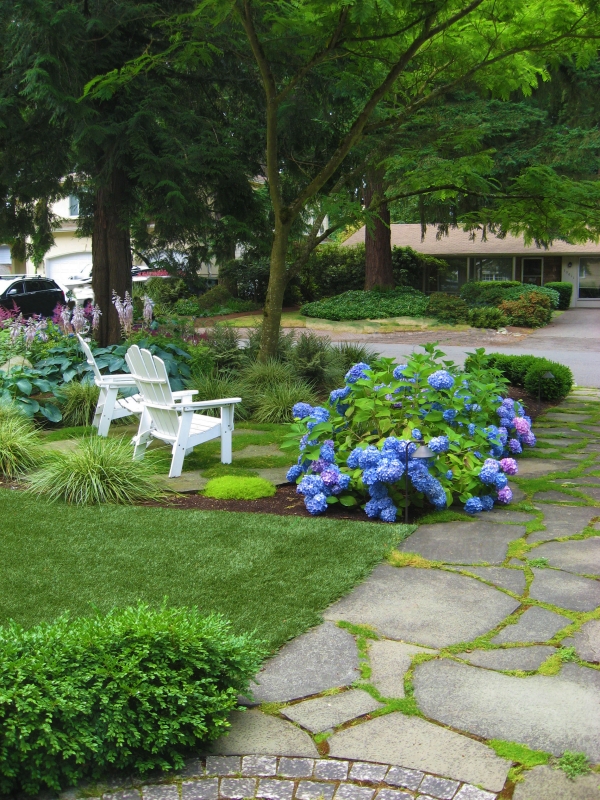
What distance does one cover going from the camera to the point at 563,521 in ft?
18.2

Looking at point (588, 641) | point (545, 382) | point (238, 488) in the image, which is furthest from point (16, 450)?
point (545, 382)

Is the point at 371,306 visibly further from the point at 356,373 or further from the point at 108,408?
the point at 356,373

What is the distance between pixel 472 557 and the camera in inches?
190

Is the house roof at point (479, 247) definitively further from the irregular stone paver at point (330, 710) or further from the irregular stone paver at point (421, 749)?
the irregular stone paver at point (421, 749)

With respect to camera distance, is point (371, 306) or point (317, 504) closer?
point (317, 504)

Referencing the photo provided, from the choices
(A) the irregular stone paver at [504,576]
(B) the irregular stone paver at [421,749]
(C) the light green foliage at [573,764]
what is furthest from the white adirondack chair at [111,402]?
(C) the light green foliage at [573,764]

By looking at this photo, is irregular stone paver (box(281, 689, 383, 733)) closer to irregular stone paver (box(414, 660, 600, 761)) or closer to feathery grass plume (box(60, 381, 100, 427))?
irregular stone paver (box(414, 660, 600, 761))

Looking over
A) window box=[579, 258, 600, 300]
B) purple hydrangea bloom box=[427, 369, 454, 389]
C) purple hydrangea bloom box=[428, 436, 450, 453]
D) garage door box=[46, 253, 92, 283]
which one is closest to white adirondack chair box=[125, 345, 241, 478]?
purple hydrangea bloom box=[427, 369, 454, 389]

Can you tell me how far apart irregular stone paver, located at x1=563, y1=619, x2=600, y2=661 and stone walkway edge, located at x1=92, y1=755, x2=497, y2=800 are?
3.73 feet

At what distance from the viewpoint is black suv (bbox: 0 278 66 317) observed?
2383 cm

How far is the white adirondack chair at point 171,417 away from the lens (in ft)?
21.7

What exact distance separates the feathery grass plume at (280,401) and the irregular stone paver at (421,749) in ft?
21.4

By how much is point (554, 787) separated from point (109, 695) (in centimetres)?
145

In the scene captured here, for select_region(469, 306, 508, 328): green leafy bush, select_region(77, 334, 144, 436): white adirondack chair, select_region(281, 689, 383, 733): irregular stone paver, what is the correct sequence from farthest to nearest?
select_region(469, 306, 508, 328): green leafy bush → select_region(77, 334, 144, 436): white adirondack chair → select_region(281, 689, 383, 733): irregular stone paver
